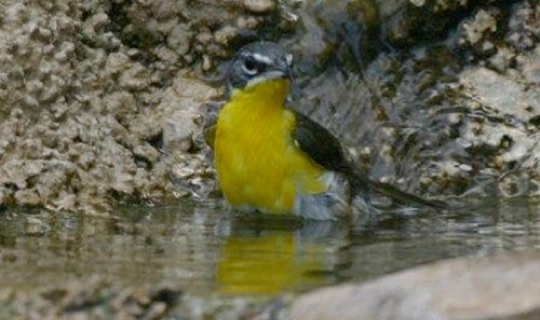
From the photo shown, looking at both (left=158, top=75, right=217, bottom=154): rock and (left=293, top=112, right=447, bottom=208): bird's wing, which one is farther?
(left=158, top=75, right=217, bottom=154): rock

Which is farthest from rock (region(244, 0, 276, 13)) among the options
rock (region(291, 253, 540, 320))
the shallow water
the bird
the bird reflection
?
rock (region(291, 253, 540, 320))

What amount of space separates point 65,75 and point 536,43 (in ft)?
10.8

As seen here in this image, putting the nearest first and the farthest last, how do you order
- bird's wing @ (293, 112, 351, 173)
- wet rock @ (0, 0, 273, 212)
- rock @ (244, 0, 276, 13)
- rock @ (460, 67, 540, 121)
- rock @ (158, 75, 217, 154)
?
wet rock @ (0, 0, 273, 212), bird's wing @ (293, 112, 351, 173), rock @ (158, 75, 217, 154), rock @ (460, 67, 540, 121), rock @ (244, 0, 276, 13)

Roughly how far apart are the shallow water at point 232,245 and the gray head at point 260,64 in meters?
0.86

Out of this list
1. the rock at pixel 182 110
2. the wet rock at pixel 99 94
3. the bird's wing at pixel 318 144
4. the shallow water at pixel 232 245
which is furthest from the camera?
the rock at pixel 182 110

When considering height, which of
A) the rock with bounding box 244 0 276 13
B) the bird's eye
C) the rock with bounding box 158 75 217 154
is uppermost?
the rock with bounding box 244 0 276 13

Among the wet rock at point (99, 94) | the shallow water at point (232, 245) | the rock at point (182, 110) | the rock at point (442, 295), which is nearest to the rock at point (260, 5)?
the wet rock at point (99, 94)

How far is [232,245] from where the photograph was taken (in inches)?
322

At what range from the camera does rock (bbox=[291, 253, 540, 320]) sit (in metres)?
5.67

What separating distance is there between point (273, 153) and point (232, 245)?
1.70 meters

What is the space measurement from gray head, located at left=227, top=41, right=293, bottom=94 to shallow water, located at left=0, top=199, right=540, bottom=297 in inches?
34.0

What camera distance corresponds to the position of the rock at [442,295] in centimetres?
567

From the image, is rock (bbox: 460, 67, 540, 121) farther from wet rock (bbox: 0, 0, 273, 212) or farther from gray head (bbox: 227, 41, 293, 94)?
gray head (bbox: 227, 41, 293, 94)

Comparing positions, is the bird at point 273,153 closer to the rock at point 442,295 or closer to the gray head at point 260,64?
the gray head at point 260,64
